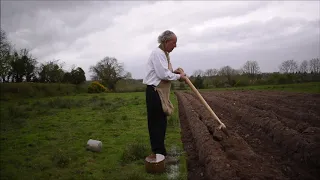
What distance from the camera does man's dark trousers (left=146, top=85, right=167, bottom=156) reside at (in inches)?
187

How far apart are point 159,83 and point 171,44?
0.76 m

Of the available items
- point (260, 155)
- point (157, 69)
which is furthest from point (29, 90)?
point (260, 155)

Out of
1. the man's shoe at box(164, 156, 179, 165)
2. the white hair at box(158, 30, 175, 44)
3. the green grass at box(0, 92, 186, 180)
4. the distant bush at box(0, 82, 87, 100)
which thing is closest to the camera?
the white hair at box(158, 30, 175, 44)

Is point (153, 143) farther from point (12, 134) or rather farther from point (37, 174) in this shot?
point (12, 134)

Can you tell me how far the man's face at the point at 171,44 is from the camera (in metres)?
4.61

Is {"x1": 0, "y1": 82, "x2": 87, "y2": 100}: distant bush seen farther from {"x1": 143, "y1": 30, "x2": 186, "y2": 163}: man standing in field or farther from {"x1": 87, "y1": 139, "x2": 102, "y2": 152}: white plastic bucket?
{"x1": 143, "y1": 30, "x2": 186, "y2": 163}: man standing in field

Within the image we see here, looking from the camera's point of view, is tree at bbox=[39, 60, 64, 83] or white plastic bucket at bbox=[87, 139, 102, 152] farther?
tree at bbox=[39, 60, 64, 83]

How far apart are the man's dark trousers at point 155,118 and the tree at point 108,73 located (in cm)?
6323

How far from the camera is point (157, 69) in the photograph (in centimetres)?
454

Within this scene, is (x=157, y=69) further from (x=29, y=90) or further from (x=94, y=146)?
(x=29, y=90)

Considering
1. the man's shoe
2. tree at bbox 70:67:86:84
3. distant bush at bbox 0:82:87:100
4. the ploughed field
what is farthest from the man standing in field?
tree at bbox 70:67:86:84

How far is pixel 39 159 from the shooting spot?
21.3 feet

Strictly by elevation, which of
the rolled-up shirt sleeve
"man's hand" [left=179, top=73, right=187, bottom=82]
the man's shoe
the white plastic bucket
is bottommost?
the man's shoe

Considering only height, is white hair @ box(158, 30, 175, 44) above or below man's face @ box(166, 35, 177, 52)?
above
